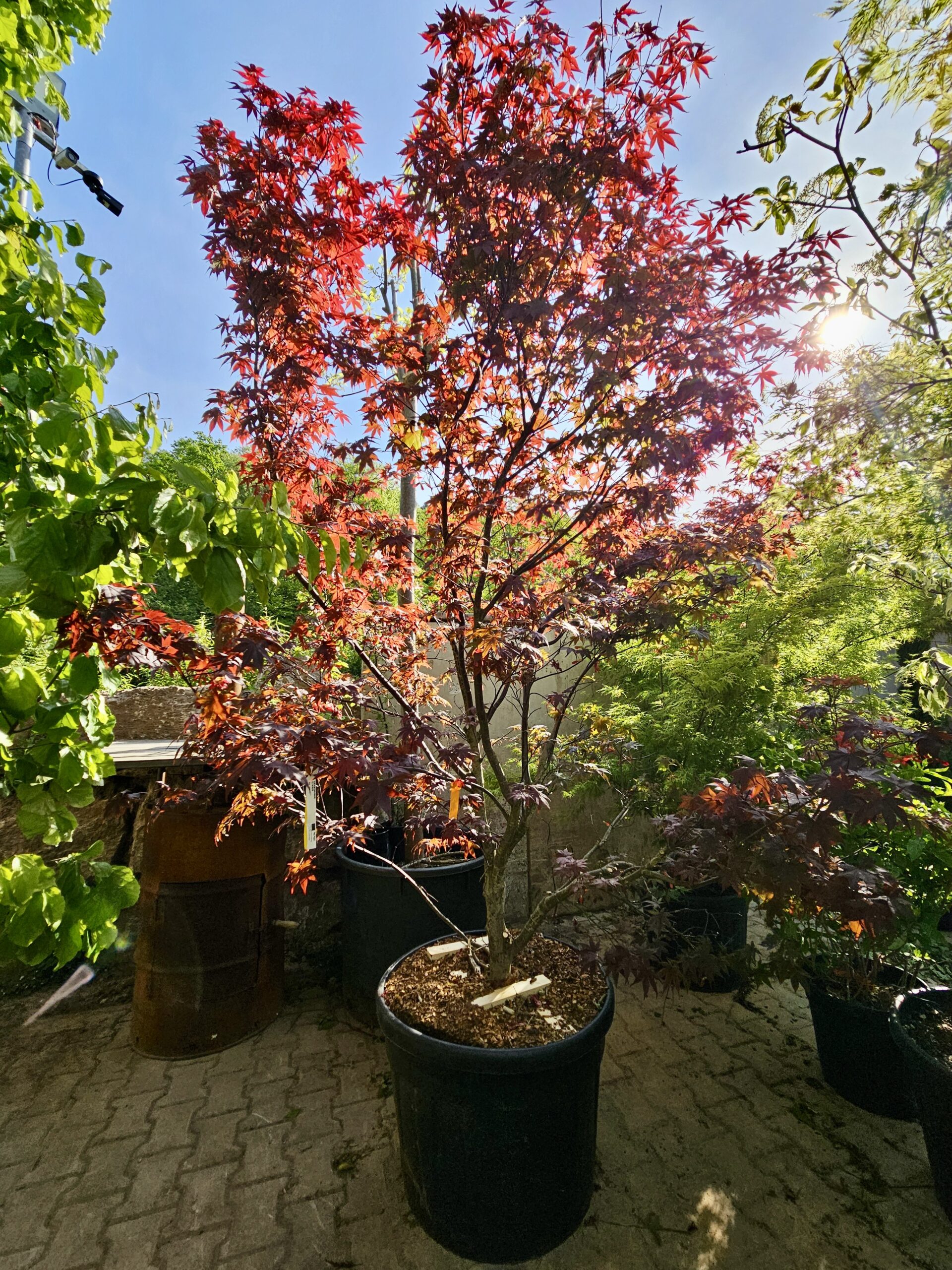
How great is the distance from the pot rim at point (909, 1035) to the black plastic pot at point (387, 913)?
1.50m

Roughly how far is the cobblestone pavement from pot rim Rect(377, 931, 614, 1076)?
0.56 m

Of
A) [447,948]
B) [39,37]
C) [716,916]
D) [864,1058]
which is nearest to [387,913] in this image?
[447,948]

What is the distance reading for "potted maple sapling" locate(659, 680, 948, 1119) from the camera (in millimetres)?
1530

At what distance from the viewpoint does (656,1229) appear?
1721 millimetres

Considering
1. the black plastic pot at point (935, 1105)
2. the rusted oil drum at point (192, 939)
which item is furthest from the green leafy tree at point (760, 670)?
the rusted oil drum at point (192, 939)

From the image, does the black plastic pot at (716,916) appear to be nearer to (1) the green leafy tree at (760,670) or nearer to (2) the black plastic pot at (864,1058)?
(1) the green leafy tree at (760,670)

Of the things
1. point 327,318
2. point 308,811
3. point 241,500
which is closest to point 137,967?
point 308,811

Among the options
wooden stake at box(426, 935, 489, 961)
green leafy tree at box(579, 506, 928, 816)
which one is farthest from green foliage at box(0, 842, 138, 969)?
green leafy tree at box(579, 506, 928, 816)

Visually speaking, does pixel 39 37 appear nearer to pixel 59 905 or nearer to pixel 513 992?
pixel 59 905

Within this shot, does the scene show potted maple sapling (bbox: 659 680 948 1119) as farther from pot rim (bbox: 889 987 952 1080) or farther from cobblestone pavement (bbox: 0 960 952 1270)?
cobblestone pavement (bbox: 0 960 952 1270)

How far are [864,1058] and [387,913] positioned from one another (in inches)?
74.6

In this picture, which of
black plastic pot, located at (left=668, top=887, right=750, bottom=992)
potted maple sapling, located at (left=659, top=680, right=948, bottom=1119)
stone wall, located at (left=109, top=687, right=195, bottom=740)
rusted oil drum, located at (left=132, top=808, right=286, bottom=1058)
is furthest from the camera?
stone wall, located at (left=109, top=687, right=195, bottom=740)

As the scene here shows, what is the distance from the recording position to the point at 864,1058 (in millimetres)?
2180

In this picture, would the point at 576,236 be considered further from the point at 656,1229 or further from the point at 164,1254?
the point at 164,1254
